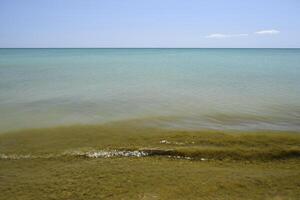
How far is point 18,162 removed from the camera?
6.54m

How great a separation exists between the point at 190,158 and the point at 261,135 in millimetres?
3021

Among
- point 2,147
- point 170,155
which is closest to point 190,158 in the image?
point 170,155

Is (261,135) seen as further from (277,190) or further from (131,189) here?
(131,189)

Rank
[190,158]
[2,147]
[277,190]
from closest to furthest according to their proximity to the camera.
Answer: [277,190] → [190,158] → [2,147]

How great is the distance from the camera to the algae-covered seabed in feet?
17.1

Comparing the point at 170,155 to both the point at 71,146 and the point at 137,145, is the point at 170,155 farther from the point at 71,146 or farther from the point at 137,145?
the point at 71,146

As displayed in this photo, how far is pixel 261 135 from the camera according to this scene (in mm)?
8445

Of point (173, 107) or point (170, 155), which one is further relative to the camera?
point (173, 107)

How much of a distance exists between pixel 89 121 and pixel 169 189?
19.1 ft

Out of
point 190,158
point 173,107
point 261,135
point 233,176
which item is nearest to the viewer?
point 233,176

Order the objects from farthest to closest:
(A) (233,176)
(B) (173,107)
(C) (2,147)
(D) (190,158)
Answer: (B) (173,107) → (C) (2,147) → (D) (190,158) → (A) (233,176)

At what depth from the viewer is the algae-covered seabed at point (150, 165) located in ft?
17.1

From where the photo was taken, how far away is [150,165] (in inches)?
251

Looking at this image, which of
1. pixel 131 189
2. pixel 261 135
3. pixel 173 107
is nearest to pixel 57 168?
pixel 131 189
